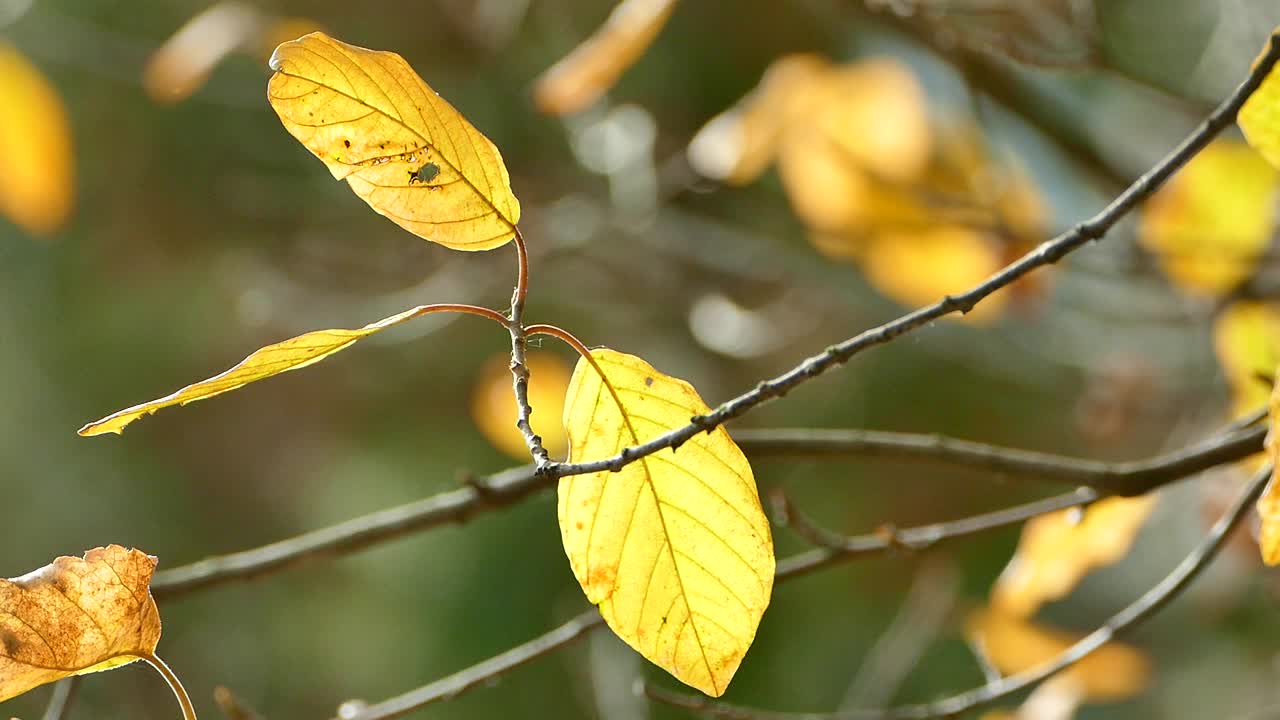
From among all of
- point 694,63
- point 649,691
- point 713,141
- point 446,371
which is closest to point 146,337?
point 446,371

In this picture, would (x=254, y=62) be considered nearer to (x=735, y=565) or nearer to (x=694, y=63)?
(x=694, y=63)

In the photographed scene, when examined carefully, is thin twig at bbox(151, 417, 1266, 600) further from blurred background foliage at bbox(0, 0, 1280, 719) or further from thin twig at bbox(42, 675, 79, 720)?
blurred background foliage at bbox(0, 0, 1280, 719)

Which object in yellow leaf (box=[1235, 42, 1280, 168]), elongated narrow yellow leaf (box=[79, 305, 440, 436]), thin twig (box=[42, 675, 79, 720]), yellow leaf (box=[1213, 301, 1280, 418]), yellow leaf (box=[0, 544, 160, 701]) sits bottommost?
yellow leaf (box=[0, 544, 160, 701])

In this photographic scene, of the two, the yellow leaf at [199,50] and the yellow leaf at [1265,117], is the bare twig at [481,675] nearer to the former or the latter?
the yellow leaf at [1265,117]

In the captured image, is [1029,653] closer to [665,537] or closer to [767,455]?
[767,455]

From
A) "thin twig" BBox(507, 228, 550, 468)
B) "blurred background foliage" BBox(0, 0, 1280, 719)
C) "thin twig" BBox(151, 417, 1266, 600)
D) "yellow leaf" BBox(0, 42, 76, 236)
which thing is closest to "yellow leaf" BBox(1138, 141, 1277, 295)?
"blurred background foliage" BBox(0, 0, 1280, 719)

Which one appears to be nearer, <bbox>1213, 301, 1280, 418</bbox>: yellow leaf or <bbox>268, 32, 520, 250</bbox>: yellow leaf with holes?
<bbox>268, 32, 520, 250</bbox>: yellow leaf with holes

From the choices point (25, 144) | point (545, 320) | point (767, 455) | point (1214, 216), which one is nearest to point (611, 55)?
point (767, 455)
